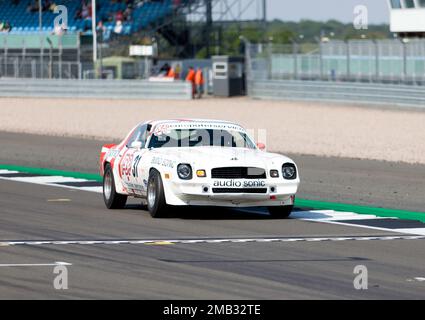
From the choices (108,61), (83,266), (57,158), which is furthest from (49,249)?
(108,61)

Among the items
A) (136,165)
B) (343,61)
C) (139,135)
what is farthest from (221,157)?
(343,61)

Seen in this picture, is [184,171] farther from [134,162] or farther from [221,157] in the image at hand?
[134,162]

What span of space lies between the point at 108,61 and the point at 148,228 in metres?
43.2

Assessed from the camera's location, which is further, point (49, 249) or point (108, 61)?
point (108, 61)

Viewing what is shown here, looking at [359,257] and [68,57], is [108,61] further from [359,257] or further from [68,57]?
[359,257]

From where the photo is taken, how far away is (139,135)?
16.2m

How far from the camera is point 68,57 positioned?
59.2m

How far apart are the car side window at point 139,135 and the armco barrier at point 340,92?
2660cm

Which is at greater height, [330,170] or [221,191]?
[221,191]

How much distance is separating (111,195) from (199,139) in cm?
148

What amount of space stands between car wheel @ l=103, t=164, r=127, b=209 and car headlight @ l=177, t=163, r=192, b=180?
1.88 metres

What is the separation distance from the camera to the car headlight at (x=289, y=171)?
48.8 feet

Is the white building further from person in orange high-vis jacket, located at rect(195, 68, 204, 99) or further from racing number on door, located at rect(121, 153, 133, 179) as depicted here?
racing number on door, located at rect(121, 153, 133, 179)
